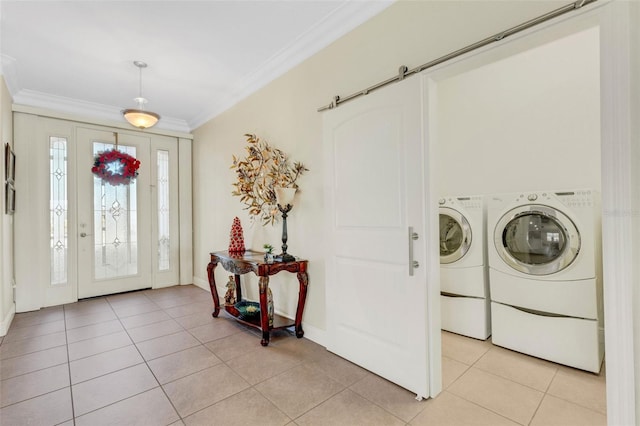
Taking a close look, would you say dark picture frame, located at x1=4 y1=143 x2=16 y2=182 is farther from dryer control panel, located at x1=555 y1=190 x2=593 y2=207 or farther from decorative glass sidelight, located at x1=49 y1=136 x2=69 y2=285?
dryer control panel, located at x1=555 y1=190 x2=593 y2=207

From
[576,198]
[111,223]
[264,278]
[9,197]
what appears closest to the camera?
[576,198]

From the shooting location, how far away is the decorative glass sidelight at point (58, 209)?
13.0 ft

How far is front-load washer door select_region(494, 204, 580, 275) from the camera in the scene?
7.54ft

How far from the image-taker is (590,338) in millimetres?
2174

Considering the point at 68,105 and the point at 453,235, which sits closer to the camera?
the point at 453,235

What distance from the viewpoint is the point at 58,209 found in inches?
158

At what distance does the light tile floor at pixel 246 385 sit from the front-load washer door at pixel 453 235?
0.80 metres

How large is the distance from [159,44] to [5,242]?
2.68 meters

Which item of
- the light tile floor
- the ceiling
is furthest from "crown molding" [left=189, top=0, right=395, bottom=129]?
the light tile floor

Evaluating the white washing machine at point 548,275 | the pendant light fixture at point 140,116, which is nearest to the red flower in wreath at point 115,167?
the pendant light fixture at point 140,116

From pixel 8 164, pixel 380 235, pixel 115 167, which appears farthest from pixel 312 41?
pixel 8 164

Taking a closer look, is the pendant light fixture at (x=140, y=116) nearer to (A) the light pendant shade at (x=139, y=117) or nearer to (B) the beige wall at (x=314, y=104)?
(A) the light pendant shade at (x=139, y=117)

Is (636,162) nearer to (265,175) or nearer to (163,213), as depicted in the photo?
(265,175)

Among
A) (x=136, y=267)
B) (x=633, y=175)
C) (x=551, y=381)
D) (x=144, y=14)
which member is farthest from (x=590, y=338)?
(x=136, y=267)
